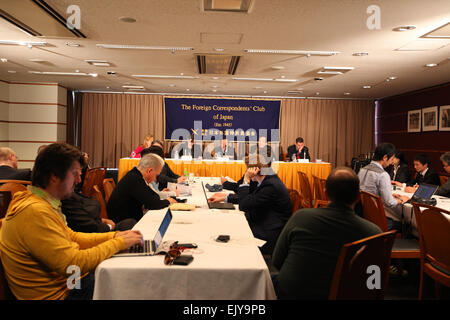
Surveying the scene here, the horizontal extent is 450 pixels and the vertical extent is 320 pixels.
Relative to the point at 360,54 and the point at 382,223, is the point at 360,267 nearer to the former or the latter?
the point at 382,223

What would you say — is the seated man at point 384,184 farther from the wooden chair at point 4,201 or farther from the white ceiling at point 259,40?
the wooden chair at point 4,201

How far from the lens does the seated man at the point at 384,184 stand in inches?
145

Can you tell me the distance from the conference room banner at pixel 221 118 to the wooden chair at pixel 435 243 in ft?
29.0

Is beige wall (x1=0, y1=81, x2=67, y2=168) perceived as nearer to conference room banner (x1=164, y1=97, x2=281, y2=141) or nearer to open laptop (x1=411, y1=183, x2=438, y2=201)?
conference room banner (x1=164, y1=97, x2=281, y2=141)

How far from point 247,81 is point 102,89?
497 cm

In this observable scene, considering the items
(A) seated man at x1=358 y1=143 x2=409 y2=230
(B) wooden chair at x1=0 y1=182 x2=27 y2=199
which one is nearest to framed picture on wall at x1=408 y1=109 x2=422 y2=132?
(A) seated man at x1=358 y1=143 x2=409 y2=230

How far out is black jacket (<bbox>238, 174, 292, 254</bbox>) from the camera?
9.58 ft

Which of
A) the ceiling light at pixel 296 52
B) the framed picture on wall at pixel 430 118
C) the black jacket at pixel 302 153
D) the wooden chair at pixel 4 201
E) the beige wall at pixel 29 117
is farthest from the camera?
the black jacket at pixel 302 153

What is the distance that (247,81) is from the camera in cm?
824

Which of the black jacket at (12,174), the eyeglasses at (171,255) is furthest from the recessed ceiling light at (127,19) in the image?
the eyeglasses at (171,255)

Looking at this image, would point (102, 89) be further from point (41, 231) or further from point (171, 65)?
point (41, 231)
